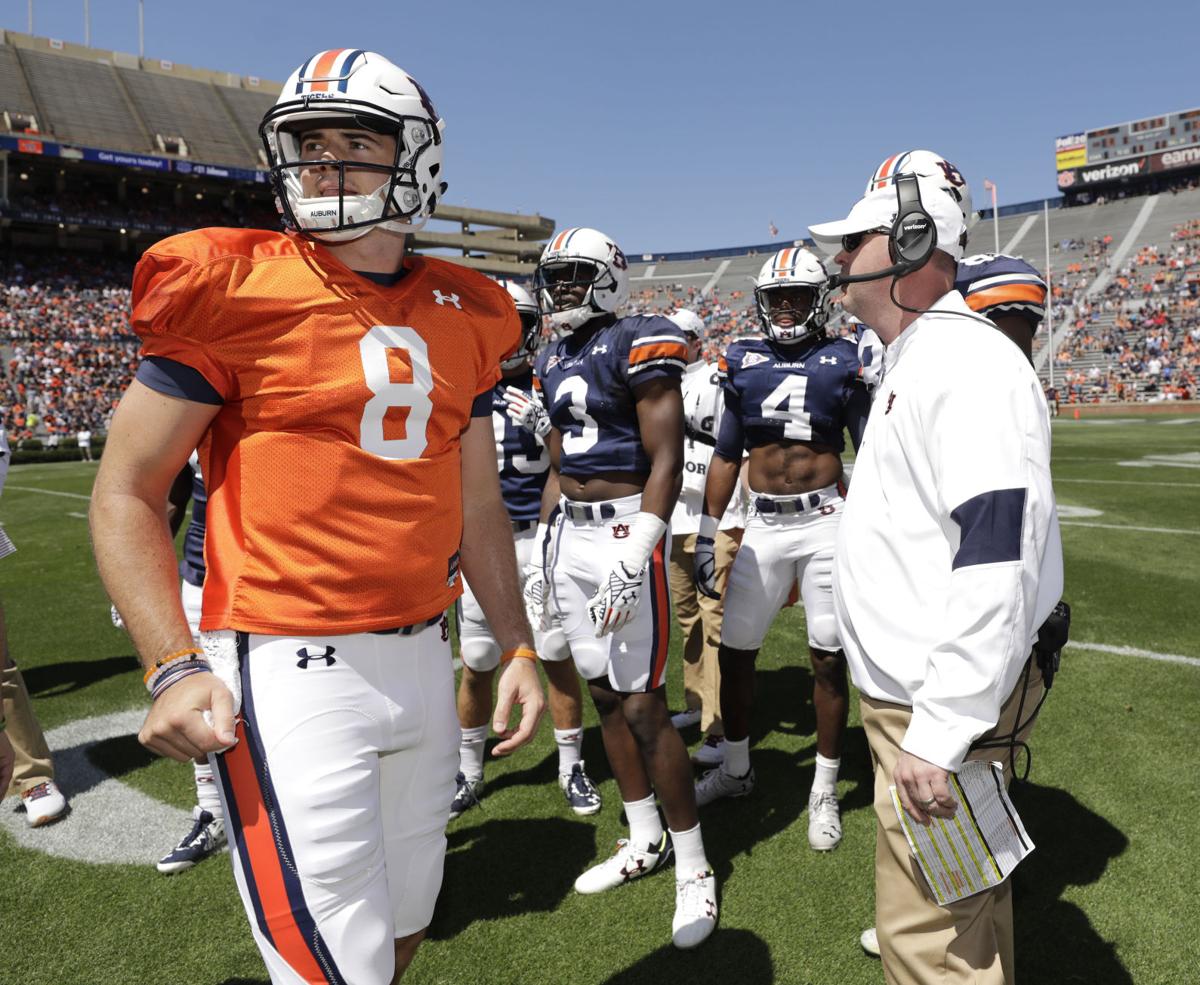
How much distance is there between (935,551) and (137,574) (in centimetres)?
172

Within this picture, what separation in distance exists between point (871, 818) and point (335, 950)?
292cm

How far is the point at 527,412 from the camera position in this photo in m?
4.73

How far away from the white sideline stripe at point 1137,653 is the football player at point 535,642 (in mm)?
3776

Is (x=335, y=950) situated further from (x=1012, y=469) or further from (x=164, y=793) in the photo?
(x=164, y=793)

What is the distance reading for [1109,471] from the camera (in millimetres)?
15305

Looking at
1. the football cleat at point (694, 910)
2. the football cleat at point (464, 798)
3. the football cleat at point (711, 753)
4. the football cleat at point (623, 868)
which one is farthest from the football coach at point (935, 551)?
the football cleat at point (464, 798)

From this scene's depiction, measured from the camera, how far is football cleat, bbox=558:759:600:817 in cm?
420

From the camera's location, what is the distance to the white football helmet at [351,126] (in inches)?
75.5

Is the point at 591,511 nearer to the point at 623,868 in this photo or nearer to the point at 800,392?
A: the point at 800,392

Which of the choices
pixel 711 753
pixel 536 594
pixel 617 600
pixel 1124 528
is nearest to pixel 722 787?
pixel 711 753

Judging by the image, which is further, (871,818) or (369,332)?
(871,818)

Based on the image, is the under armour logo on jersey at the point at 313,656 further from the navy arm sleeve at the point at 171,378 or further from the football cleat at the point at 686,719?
the football cleat at the point at 686,719

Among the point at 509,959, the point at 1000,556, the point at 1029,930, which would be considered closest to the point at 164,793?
the point at 509,959

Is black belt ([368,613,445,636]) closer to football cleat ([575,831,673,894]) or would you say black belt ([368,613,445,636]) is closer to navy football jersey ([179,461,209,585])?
football cleat ([575,831,673,894])
